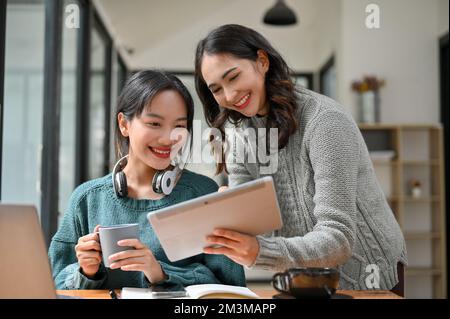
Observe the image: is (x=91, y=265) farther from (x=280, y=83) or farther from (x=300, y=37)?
(x=300, y=37)

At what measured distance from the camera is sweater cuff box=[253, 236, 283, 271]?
3.92 feet

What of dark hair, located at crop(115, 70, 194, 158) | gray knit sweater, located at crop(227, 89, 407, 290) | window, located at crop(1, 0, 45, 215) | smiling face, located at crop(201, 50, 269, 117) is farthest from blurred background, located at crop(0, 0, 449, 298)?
gray knit sweater, located at crop(227, 89, 407, 290)

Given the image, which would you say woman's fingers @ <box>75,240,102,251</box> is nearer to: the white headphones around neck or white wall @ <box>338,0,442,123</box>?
the white headphones around neck

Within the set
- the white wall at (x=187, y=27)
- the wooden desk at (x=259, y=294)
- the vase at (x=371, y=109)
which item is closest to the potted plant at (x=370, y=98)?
the vase at (x=371, y=109)

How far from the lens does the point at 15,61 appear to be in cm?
315

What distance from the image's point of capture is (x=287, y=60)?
3686 mm

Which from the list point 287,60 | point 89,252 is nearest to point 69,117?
point 287,60

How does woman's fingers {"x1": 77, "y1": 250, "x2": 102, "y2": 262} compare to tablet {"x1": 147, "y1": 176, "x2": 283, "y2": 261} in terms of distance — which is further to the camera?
woman's fingers {"x1": 77, "y1": 250, "x2": 102, "y2": 262}

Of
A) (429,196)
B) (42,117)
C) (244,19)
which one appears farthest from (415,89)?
(42,117)

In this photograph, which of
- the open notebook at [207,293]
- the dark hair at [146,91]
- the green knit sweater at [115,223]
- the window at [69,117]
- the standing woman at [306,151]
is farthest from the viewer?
the window at [69,117]

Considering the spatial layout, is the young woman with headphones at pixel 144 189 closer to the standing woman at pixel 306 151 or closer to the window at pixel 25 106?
the standing woman at pixel 306 151

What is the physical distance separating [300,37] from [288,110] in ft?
17.1

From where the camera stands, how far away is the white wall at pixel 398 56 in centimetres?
470

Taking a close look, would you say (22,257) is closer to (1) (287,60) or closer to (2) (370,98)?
(1) (287,60)
